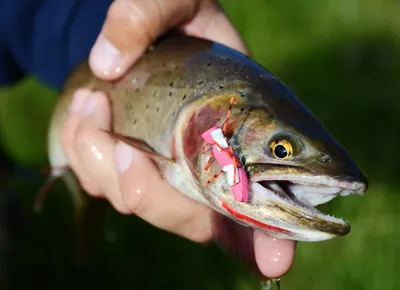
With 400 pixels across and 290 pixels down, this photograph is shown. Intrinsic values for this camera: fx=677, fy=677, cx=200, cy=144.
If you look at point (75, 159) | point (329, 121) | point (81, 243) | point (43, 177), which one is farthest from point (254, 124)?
point (329, 121)

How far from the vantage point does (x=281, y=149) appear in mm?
1496

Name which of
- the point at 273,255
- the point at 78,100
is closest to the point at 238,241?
the point at 273,255

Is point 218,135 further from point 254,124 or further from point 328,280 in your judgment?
point 328,280

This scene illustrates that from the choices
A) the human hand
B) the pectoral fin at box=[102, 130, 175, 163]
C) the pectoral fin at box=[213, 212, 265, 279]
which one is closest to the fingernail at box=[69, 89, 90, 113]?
the human hand

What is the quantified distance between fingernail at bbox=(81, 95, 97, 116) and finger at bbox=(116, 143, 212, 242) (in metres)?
0.17

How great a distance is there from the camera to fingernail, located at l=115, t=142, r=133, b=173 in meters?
1.84

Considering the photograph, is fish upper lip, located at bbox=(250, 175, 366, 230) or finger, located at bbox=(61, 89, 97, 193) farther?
finger, located at bbox=(61, 89, 97, 193)

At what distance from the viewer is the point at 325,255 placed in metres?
2.85

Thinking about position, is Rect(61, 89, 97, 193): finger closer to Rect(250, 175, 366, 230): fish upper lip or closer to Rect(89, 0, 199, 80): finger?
Rect(89, 0, 199, 80): finger

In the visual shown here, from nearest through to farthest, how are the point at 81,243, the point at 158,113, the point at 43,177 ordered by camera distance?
the point at 158,113 < the point at 81,243 < the point at 43,177

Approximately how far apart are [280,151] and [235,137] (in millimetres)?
116

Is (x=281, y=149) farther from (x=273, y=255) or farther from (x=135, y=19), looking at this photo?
(x=135, y=19)

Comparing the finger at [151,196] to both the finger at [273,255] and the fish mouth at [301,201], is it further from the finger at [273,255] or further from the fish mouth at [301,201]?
the fish mouth at [301,201]

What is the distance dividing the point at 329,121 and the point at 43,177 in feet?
5.50
